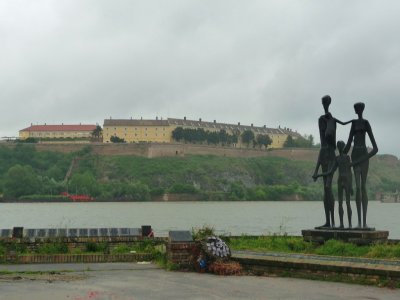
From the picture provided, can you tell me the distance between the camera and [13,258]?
1397cm

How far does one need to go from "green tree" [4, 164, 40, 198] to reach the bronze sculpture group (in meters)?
110

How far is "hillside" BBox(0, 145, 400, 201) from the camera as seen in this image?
122625 mm

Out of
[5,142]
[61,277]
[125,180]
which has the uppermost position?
[5,142]

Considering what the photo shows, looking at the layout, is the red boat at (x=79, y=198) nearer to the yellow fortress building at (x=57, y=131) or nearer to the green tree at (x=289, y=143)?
the yellow fortress building at (x=57, y=131)

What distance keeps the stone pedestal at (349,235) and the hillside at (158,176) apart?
351 feet

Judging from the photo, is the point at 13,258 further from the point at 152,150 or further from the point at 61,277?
the point at 152,150

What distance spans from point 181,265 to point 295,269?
7.84 feet

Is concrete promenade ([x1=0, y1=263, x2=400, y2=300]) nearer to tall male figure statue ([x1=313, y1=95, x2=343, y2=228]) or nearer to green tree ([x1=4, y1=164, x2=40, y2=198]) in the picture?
tall male figure statue ([x1=313, y1=95, x2=343, y2=228])

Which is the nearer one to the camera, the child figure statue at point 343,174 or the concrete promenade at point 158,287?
the concrete promenade at point 158,287

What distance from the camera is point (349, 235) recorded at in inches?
555

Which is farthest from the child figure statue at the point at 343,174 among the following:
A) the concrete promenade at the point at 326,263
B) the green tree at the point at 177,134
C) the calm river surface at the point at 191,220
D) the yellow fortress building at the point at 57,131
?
the yellow fortress building at the point at 57,131

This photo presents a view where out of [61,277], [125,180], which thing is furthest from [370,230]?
[125,180]

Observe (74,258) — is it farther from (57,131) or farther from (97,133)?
(57,131)

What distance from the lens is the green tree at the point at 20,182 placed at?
11919cm
